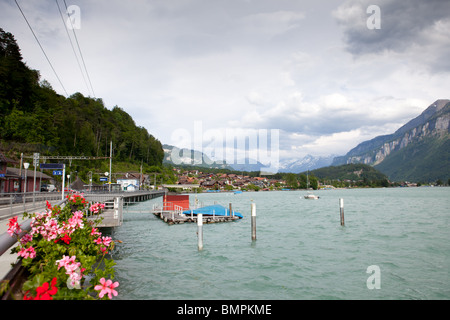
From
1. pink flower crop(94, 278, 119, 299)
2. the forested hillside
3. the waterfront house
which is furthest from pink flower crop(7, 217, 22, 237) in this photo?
the waterfront house

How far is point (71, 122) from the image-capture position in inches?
3152

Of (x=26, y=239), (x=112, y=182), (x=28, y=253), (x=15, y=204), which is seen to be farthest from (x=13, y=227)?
(x=112, y=182)

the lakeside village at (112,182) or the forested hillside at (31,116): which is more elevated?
the forested hillside at (31,116)

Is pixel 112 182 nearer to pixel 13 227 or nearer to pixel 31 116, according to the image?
pixel 31 116

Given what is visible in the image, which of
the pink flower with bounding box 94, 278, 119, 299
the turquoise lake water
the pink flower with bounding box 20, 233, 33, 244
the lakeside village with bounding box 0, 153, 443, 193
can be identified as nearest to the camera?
the pink flower with bounding box 94, 278, 119, 299

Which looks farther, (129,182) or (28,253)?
(129,182)

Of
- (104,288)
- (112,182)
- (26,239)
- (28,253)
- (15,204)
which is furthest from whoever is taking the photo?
(112,182)

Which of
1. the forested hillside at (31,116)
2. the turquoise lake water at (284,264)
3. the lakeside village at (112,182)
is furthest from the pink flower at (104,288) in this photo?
the forested hillside at (31,116)

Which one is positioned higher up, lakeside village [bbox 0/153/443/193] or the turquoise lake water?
lakeside village [bbox 0/153/443/193]

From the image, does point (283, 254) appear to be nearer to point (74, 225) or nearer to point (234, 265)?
point (234, 265)

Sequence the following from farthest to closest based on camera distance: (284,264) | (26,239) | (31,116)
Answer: (31,116) < (284,264) < (26,239)

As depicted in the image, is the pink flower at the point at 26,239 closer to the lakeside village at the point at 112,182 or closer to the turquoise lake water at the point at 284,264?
the turquoise lake water at the point at 284,264

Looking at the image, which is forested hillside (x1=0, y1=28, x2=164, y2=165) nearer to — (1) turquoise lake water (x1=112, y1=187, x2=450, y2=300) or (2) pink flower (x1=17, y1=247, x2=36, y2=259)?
(1) turquoise lake water (x1=112, y1=187, x2=450, y2=300)

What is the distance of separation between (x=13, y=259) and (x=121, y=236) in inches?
792
